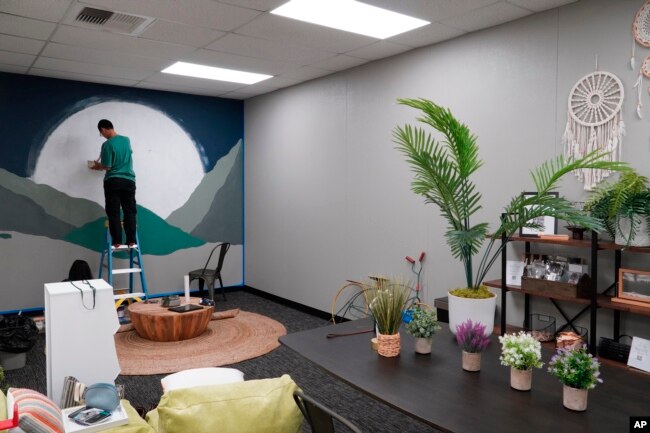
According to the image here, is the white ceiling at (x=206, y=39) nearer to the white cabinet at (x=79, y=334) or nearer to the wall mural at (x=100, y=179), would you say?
the wall mural at (x=100, y=179)

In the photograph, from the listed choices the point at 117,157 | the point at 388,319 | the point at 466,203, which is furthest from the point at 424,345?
the point at 117,157

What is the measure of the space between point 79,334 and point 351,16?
2.87m

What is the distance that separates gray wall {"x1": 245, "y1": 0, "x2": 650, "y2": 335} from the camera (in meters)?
3.44

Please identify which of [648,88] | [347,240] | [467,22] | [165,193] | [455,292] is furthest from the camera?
[165,193]

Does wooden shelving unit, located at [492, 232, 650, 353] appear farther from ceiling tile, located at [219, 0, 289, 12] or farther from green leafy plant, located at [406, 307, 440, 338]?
ceiling tile, located at [219, 0, 289, 12]

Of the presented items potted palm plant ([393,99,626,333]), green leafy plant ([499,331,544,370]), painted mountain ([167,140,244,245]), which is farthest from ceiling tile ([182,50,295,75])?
green leafy plant ([499,331,544,370])

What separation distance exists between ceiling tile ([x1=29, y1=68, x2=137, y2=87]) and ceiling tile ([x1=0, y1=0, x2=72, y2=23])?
197cm

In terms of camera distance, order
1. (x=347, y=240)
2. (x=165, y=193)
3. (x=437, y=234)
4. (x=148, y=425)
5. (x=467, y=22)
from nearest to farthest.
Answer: (x=148, y=425)
(x=467, y=22)
(x=437, y=234)
(x=347, y=240)
(x=165, y=193)

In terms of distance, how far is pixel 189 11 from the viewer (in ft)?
11.8

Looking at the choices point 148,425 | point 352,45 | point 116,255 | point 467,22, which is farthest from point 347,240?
point 148,425

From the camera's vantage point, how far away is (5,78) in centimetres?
558

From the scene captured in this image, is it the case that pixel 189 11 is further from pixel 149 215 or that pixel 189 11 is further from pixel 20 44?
pixel 149 215

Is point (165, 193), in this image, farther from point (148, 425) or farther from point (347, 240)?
point (148, 425)

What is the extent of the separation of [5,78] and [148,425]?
515 centimetres
